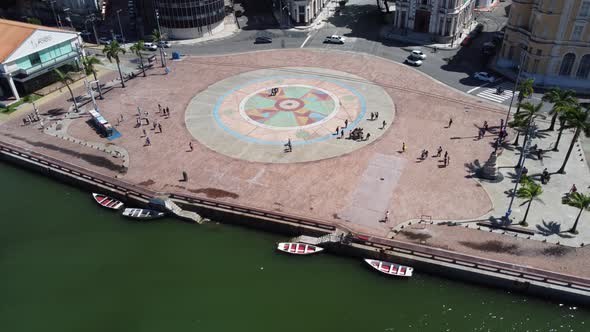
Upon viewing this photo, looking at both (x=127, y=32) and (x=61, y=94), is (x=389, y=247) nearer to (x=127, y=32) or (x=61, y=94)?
(x=61, y=94)

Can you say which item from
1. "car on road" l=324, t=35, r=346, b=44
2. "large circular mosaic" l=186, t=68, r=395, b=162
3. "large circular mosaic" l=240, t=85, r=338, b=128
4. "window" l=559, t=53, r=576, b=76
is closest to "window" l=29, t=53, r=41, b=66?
"large circular mosaic" l=186, t=68, r=395, b=162

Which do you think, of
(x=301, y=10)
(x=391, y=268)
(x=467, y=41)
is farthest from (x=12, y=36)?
(x=467, y=41)

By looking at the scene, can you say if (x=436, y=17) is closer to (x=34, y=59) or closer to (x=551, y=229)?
(x=551, y=229)

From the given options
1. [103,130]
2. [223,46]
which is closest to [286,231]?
[103,130]

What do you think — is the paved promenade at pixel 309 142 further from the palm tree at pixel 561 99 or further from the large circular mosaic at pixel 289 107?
the palm tree at pixel 561 99

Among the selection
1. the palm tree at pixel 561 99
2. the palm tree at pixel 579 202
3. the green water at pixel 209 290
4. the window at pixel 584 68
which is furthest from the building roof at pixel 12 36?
the window at pixel 584 68
